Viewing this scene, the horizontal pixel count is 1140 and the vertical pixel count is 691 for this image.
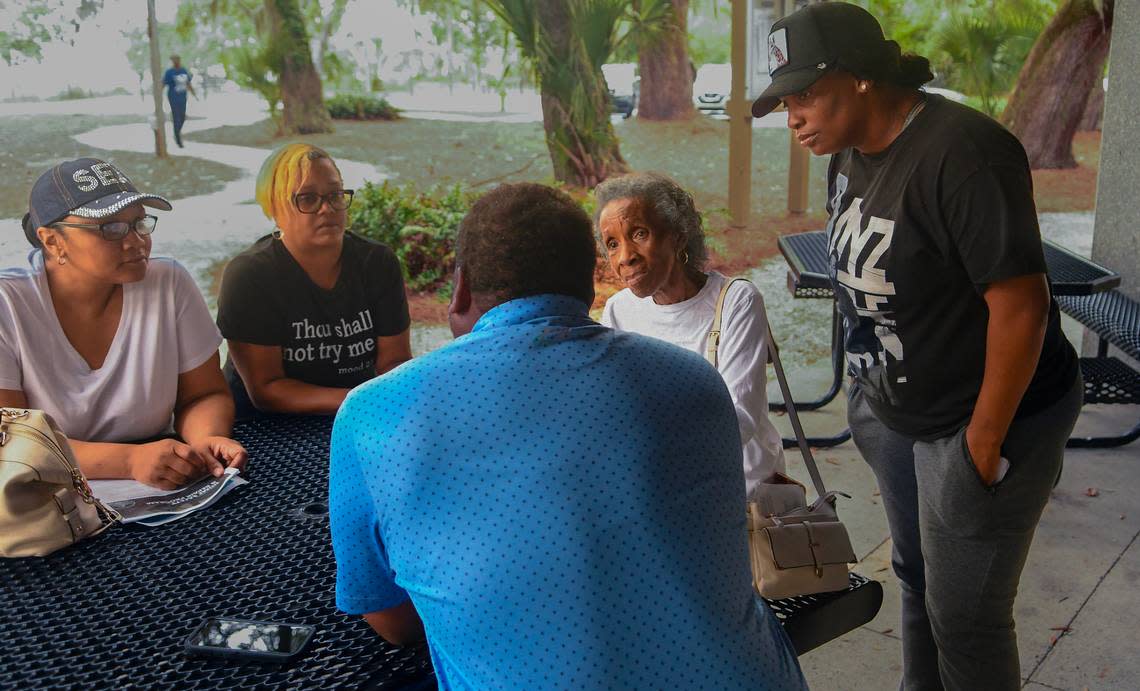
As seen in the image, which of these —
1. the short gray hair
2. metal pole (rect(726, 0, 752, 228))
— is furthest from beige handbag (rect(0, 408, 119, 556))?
metal pole (rect(726, 0, 752, 228))

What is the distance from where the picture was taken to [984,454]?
1.87 m

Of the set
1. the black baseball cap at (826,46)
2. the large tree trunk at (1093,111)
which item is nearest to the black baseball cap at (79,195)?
the black baseball cap at (826,46)

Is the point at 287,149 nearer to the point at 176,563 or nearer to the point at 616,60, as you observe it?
the point at 176,563

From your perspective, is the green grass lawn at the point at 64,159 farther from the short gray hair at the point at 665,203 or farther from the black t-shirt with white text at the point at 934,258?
the black t-shirt with white text at the point at 934,258

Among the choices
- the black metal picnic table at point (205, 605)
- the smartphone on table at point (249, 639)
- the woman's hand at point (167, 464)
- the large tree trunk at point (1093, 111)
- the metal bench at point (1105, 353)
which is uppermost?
the large tree trunk at point (1093, 111)

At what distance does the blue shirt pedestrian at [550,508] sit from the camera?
1.23 metres

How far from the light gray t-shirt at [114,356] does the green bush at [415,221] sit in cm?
293

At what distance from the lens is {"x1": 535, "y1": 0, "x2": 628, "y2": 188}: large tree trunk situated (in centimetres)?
550

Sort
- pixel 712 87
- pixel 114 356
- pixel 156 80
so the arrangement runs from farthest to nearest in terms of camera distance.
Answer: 1. pixel 712 87
2. pixel 156 80
3. pixel 114 356

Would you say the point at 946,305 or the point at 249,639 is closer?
the point at 249,639

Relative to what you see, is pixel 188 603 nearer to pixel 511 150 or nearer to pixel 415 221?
pixel 415 221

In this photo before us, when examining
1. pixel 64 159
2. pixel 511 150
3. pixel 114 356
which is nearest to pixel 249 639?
pixel 114 356

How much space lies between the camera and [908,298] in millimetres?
1887

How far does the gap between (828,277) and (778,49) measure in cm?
145
